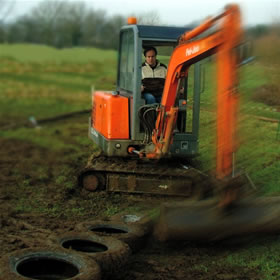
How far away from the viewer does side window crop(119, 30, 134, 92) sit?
28.2 feet

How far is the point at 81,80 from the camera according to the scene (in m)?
29.5

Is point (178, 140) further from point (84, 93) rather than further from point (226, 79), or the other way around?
point (84, 93)

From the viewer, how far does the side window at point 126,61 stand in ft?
28.2

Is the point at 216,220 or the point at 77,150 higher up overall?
the point at 216,220

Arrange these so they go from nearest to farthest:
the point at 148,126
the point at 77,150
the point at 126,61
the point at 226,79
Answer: the point at 226,79 < the point at 148,126 < the point at 126,61 < the point at 77,150

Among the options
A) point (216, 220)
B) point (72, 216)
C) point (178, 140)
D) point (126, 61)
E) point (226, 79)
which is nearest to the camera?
point (226, 79)

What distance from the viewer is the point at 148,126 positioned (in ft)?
26.9

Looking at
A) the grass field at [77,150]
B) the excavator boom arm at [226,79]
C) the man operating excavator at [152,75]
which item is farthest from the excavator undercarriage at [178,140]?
the grass field at [77,150]

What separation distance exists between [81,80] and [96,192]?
21112 millimetres

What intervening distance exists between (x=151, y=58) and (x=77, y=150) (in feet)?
18.3

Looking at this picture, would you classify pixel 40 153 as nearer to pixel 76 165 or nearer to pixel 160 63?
pixel 76 165

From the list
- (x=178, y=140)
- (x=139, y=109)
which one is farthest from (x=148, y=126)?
(x=178, y=140)

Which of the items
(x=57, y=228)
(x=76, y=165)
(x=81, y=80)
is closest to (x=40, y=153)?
(x=76, y=165)

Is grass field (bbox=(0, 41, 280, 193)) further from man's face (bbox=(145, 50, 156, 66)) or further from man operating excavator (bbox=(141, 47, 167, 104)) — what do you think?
man's face (bbox=(145, 50, 156, 66))
